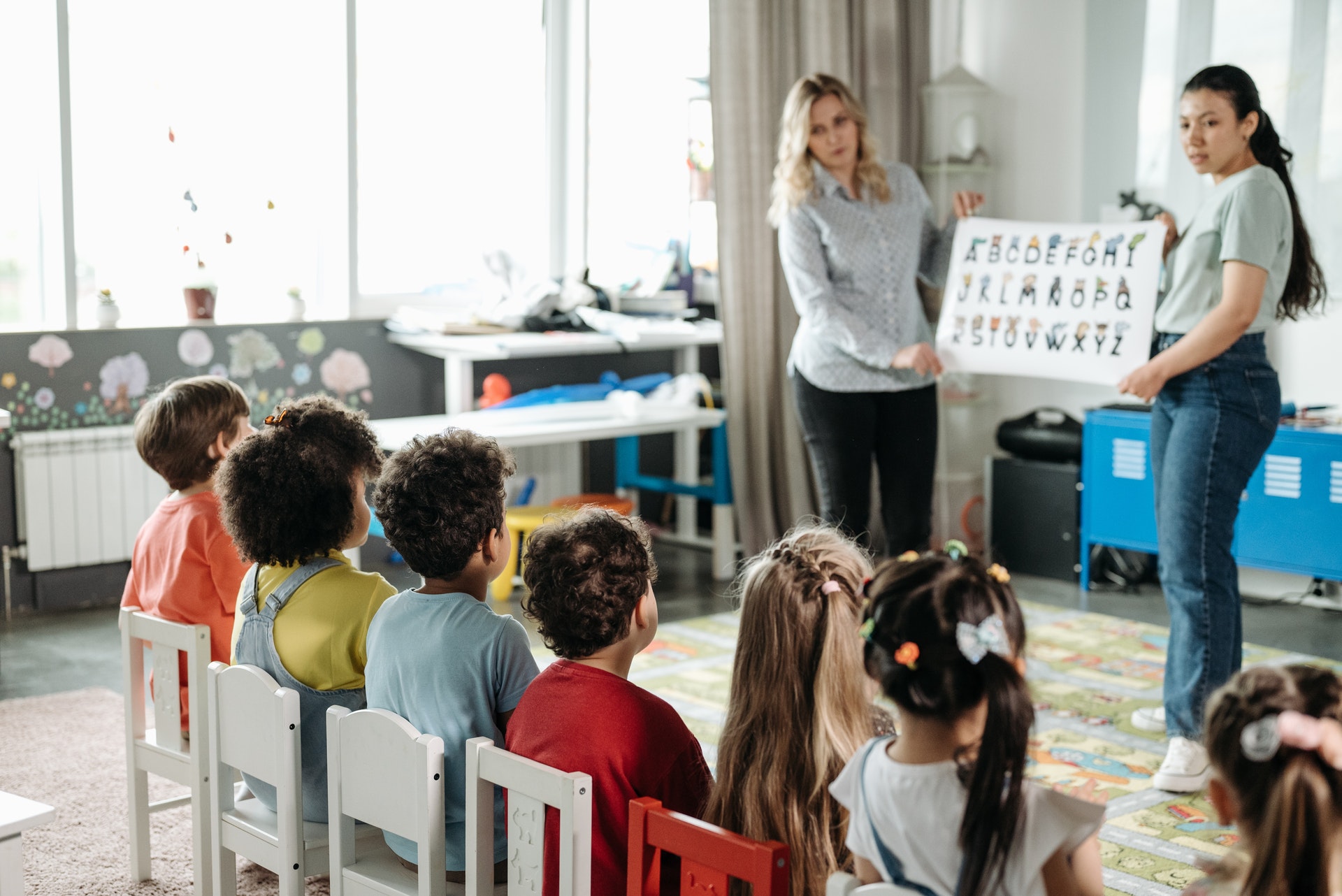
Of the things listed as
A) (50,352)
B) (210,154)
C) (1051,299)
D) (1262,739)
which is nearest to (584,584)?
(1262,739)

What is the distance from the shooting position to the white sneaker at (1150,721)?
9.82 ft

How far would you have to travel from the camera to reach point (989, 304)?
136 inches

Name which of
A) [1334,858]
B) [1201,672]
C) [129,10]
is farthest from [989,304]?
[129,10]

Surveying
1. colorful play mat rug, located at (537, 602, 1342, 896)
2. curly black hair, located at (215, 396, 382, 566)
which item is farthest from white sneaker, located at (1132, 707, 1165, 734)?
curly black hair, located at (215, 396, 382, 566)

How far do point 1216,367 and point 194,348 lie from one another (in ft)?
10.2

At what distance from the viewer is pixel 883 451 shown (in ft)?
11.2

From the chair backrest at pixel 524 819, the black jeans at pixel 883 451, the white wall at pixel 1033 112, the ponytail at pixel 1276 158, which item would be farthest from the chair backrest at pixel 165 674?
the white wall at pixel 1033 112

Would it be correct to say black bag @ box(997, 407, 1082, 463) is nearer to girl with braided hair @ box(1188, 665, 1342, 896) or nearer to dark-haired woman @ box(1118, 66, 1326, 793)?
dark-haired woman @ box(1118, 66, 1326, 793)

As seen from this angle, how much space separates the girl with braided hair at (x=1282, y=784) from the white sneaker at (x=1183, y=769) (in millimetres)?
1705

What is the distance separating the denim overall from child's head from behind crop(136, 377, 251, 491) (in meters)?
0.45

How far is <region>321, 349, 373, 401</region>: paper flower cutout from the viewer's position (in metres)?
4.63

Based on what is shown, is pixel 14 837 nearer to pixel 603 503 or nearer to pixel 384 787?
pixel 384 787

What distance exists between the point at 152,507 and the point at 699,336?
6.37 feet

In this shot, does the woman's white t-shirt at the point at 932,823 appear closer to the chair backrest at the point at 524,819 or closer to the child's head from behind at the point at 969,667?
the child's head from behind at the point at 969,667
